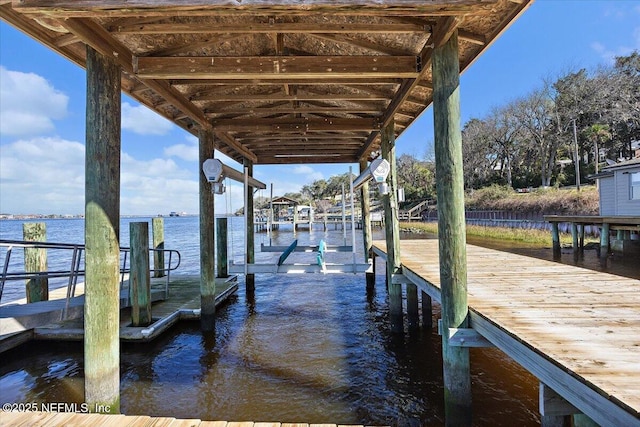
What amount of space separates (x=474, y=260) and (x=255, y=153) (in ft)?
21.6

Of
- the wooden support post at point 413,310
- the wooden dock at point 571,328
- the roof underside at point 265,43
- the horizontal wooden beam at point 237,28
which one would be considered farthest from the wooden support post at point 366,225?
the horizontal wooden beam at point 237,28

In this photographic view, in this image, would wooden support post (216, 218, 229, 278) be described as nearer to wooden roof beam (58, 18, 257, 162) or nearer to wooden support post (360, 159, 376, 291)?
wooden support post (360, 159, 376, 291)

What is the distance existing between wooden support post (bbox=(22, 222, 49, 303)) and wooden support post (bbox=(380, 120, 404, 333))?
6.50m

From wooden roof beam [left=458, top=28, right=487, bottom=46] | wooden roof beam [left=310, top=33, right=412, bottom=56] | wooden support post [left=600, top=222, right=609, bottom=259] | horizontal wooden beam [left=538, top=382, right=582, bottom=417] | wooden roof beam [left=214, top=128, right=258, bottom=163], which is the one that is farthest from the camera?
wooden support post [left=600, top=222, right=609, bottom=259]

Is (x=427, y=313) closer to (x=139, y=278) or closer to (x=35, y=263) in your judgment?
(x=139, y=278)

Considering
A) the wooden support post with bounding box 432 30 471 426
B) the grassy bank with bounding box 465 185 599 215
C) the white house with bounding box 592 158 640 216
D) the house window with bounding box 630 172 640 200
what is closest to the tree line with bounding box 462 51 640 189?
the grassy bank with bounding box 465 185 599 215

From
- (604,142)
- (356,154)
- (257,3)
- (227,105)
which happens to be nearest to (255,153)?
(356,154)

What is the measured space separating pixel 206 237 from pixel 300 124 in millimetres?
2872

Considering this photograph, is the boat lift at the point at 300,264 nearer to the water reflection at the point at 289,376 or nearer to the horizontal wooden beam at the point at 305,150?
the water reflection at the point at 289,376

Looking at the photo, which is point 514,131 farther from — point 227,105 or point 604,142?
point 227,105

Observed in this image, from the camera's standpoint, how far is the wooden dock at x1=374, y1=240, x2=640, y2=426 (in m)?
1.71

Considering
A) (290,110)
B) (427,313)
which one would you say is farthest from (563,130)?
(290,110)

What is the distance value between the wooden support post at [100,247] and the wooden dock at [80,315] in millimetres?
1173

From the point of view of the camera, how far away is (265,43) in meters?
4.10
